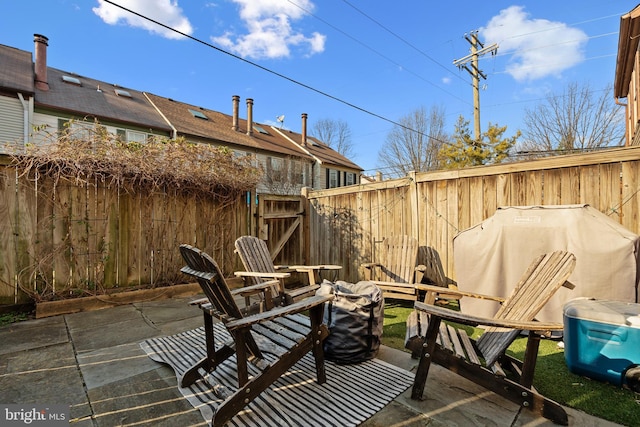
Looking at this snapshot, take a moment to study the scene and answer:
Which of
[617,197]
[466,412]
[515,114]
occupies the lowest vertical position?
[466,412]

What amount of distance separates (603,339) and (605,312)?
0.19m

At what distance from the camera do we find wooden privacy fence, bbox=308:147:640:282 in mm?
3021

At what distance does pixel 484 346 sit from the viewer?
2.12m

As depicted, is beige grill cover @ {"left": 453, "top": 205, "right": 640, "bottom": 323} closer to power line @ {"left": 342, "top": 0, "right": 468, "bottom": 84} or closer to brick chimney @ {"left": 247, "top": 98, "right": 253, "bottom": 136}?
power line @ {"left": 342, "top": 0, "right": 468, "bottom": 84}

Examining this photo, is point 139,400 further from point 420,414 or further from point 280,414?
point 420,414

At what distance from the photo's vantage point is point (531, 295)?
2041 millimetres

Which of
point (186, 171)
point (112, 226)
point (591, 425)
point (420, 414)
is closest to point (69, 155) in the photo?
point (112, 226)

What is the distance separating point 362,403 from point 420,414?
0.35 metres

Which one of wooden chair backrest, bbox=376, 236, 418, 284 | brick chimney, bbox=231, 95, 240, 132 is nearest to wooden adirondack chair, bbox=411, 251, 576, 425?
wooden chair backrest, bbox=376, 236, 418, 284

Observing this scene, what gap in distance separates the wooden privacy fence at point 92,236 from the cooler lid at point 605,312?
478cm

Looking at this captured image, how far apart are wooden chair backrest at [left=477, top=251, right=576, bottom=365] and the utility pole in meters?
10.6

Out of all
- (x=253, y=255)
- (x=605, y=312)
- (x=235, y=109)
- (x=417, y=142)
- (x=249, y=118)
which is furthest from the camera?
(x=417, y=142)

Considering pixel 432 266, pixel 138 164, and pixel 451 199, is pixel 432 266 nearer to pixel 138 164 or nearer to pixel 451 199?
pixel 451 199

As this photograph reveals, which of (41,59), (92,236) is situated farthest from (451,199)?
(41,59)
